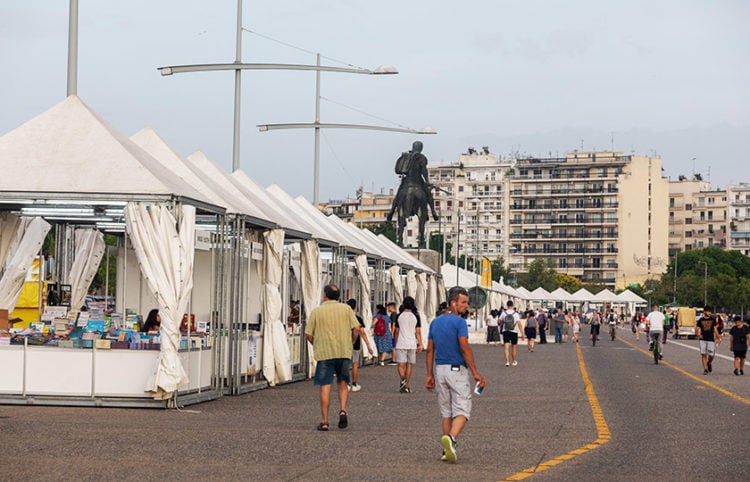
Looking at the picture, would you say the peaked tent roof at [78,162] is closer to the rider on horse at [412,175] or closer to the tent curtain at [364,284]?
the tent curtain at [364,284]

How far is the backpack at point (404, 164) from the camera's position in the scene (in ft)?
199

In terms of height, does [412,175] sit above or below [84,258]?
above

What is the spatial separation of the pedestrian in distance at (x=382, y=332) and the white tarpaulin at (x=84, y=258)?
8.66 metres

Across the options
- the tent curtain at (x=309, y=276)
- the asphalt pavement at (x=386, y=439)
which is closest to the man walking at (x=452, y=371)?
the asphalt pavement at (x=386, y=439)

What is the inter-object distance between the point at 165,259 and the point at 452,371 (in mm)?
7241

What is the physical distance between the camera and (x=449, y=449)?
13578 mm

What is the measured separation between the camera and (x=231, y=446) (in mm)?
14859

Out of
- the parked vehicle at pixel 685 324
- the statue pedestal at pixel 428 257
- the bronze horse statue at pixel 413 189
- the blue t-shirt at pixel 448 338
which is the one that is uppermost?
the bronze horse statue at pixel 413 189

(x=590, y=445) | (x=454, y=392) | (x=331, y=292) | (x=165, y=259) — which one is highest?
(x=165, y=259)

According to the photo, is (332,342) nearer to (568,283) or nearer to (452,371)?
(452,371)

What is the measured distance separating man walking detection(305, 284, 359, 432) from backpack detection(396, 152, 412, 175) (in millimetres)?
42893

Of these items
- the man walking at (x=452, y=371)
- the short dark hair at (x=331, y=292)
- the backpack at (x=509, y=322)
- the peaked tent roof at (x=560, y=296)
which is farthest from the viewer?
the peaked tent roof at (x=560, y=296)

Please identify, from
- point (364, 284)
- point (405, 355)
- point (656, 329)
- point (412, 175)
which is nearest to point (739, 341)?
point (656, 329)

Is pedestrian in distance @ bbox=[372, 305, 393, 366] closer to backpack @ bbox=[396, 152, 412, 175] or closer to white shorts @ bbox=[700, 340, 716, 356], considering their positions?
white shorts @ bbox=[700, 340, 716, 356]
